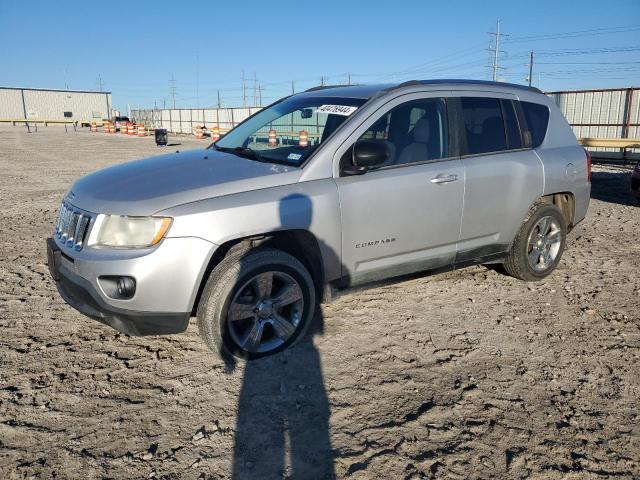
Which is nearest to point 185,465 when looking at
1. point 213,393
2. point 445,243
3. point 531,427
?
point 213,393

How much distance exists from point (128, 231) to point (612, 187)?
1185cm

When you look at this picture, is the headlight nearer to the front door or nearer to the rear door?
the front door

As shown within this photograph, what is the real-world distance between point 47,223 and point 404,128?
5933 millimetres

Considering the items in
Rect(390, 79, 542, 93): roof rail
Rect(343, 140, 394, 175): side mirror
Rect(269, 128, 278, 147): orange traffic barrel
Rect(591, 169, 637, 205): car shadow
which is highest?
Rect(390, 79, 542, 93): roof rail

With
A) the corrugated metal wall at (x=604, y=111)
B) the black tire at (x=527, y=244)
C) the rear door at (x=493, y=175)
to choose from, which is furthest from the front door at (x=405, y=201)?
the corrugated metal wall at (x=604, y=111)

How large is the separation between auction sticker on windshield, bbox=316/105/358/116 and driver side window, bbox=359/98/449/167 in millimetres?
216

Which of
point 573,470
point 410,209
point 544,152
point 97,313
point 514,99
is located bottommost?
point 573,470

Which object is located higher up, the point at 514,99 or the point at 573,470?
the point at 514,99

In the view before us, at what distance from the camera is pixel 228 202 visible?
3.21 meters

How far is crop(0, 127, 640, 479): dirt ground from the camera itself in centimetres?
251

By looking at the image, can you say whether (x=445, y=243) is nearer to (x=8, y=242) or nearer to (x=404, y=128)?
(x=404, y=128)

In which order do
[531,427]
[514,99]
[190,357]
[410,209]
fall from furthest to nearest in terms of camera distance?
[514,99] → [410,209] → [190,357] → [531,427]

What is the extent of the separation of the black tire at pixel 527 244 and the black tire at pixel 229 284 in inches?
95.0

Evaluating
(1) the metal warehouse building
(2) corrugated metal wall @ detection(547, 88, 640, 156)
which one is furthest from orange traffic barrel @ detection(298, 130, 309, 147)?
(1) the metal warehouse building
